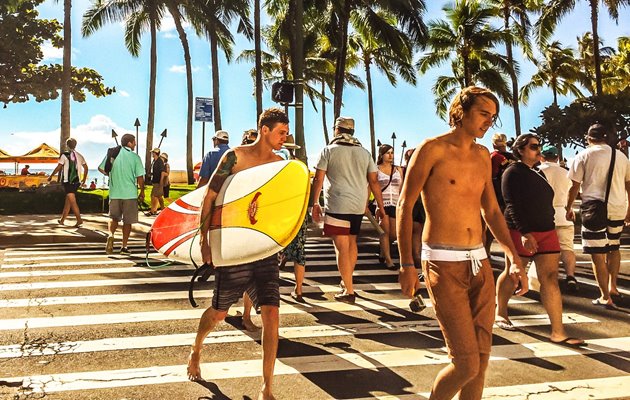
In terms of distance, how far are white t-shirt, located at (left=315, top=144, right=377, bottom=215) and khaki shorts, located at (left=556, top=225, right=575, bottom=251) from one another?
2630mm

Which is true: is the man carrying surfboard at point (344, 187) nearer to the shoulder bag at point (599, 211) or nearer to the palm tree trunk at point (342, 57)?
the shoulder bag at point (599, 211)

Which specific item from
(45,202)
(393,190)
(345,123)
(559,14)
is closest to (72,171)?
(45,202)

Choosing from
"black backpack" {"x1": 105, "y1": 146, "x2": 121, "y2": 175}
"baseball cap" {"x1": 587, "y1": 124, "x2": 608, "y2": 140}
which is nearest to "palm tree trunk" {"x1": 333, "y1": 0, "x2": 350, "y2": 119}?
"black backpack" {"x1": 105, "y1": 146, "x2": 121, "y2": 175}

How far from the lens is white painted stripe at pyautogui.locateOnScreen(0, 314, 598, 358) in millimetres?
5090

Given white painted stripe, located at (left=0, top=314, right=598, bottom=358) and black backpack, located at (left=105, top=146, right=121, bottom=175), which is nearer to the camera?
white painted stripe, located at (left=0, top=314, right=598, bottom=358)

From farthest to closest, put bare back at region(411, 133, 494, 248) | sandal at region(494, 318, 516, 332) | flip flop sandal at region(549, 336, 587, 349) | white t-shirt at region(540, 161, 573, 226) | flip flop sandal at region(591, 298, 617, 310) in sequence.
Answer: white t-shirt at region(540, 161, 573, 226) → flip flop sandal at region(591, 298, 617, 310) → sandal at region(494, 318, 516, 332) → flip flop sandal at region(549, 336, 587, 349) → bare back at region(411, 133, 494, 248)

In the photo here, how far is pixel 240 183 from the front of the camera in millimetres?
4133

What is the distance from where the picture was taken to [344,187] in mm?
6922

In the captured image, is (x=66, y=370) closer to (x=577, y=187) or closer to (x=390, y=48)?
(x=577, y=187)

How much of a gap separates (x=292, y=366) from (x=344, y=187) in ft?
8.92

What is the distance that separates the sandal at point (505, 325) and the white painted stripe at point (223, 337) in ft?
0.48

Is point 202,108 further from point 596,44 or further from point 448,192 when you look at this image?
point 596,44

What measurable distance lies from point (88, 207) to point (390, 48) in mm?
15378

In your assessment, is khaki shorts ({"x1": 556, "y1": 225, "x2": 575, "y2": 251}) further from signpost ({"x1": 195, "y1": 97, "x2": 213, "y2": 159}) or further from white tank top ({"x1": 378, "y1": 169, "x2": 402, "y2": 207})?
signpost ({"x1": 195, "y1": 97, "x2": 213, "y2": 159})
